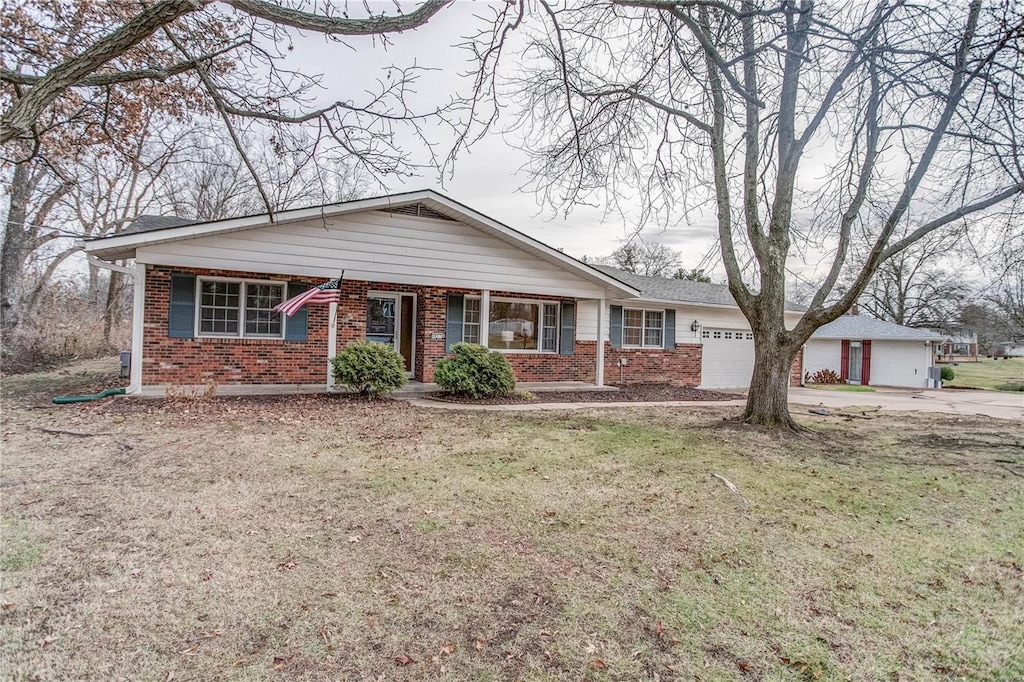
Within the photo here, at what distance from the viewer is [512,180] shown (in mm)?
7379

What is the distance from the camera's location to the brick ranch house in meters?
9.95

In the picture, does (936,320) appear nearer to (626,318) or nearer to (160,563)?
(626,318)

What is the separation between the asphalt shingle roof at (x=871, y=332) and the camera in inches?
880

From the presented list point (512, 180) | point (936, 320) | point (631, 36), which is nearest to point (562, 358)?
point (512, 180)

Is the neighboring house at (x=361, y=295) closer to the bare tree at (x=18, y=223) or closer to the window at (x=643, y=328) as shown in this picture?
the window at (x=643, y=328)

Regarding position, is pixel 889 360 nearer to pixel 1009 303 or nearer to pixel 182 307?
pixel 1009 303

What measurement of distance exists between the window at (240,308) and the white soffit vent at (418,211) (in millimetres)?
2938

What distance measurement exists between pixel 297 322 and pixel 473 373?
3955mm

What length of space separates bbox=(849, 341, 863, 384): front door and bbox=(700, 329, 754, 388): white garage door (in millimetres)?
9156

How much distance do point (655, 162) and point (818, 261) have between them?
3614 mm

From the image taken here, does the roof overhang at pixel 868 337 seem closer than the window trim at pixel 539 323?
No

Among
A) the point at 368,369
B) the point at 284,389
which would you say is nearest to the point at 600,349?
the point at 368,369

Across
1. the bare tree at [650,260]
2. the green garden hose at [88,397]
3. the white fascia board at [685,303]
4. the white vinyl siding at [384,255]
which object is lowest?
the green garden hose at [88,397]

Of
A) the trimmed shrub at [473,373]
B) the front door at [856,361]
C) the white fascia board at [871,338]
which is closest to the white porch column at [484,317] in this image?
the trimmed shrub at [473,373]
